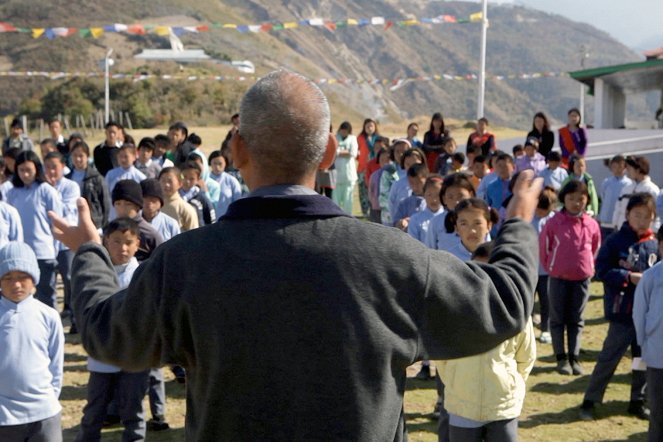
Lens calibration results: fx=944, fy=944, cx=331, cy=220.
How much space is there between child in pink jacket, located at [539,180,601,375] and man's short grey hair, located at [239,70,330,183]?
20.6 feet

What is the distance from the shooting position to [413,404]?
7.41 m

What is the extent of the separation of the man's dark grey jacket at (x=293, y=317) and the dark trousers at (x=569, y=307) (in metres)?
6.39

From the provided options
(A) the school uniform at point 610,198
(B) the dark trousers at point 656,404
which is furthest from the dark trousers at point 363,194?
(B) the dark trousers at point 656,404

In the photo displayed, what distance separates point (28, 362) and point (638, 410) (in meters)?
4.60

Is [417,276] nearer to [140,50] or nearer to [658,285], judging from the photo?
[658,285]

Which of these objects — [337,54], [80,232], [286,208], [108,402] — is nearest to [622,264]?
[108,402]

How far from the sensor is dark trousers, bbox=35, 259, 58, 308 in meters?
8.87

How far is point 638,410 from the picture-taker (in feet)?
23.7

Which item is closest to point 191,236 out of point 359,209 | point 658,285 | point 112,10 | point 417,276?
point 417,276

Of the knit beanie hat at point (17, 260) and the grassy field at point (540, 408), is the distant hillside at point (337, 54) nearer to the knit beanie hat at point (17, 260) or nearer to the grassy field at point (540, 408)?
the grassy field at point (540, 408)

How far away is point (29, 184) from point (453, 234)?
13.7 feet

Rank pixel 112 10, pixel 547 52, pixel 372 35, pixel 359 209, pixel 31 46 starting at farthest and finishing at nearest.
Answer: pixel 547 52 < pixel 372 35 < pixel 112 10 < pixel 31 46 < pixel 359 209

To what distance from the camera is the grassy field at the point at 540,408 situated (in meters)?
6.79

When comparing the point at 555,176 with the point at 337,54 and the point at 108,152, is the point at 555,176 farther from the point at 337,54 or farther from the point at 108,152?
the point at 337,54
